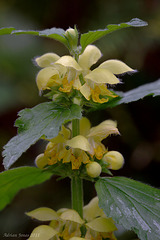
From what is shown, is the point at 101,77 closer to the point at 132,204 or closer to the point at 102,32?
the point at 102,32

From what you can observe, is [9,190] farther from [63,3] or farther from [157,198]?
[63,3]

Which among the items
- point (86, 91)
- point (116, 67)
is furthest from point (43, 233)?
point (116, 67)

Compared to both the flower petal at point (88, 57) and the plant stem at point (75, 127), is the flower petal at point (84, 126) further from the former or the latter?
the flower petal at point (88, 57)

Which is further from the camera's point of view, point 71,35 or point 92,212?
point 92,212

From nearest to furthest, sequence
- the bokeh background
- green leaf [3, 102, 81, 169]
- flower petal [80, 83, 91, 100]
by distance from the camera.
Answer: green leaf [3, 102, 81, 169] → flower petal [80, 83, 91, 100] → the bokeh background

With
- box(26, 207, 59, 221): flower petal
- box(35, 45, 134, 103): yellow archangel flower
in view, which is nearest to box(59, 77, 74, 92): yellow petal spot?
box(35, 45, 134, 103): yellow archangel flower

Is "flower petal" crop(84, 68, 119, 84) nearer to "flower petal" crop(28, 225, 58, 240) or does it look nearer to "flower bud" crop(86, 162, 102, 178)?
"flower bud" crop(86, 162, 102, 178)

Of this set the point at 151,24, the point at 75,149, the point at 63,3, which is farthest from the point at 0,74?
the point at 75,149

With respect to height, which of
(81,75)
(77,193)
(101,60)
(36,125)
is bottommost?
(77,193)
